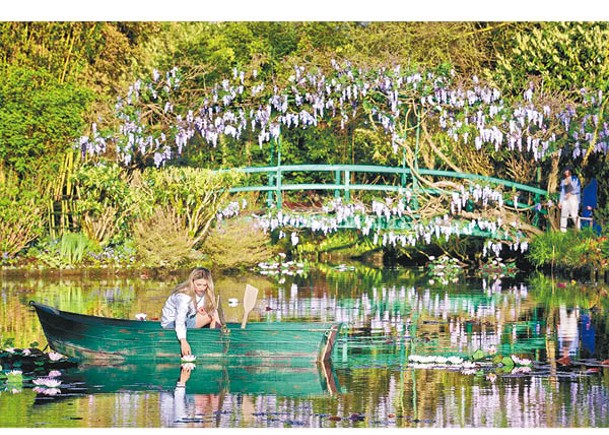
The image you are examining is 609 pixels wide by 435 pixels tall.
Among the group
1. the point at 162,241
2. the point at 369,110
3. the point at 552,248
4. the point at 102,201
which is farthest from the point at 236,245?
the point at 552,248

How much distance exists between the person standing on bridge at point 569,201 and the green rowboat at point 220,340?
8809 millimetres

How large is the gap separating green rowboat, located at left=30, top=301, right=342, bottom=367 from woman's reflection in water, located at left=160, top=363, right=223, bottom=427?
58cm

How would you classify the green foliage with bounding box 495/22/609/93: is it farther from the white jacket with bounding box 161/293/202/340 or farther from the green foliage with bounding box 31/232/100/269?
the white jacket with bounding box 161/293/202/340

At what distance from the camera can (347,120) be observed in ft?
58.6

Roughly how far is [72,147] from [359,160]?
4.86 metres

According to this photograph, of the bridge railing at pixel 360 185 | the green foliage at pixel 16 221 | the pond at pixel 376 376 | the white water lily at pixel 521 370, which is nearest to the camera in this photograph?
the pond at pixel 376 376

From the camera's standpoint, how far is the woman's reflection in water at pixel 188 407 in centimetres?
704

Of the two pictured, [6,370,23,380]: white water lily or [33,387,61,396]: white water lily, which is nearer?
[33,387,61,396]: white water lily

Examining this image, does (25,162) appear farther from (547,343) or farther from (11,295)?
(547,343)

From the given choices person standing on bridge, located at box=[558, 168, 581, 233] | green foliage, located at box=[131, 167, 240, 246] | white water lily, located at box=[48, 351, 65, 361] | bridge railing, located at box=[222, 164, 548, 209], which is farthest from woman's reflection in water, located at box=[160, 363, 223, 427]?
person standing on bridge, located at box=[558, 168, 581, 233]

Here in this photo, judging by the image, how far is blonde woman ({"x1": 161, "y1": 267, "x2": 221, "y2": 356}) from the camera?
8.69 m

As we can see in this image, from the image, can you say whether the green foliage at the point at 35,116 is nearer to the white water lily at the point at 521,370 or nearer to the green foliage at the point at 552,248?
the green foliage at the point at 552,248

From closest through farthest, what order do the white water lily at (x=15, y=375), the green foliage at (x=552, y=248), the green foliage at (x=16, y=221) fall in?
1. the white water lily at (x=15, y=375)
2. the green foliage at (x=16, y=221)
3. the green foliage at (x=552, y=248)

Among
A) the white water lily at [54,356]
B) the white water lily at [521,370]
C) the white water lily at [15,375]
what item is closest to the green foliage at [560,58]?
the white water lily at [521,370]
